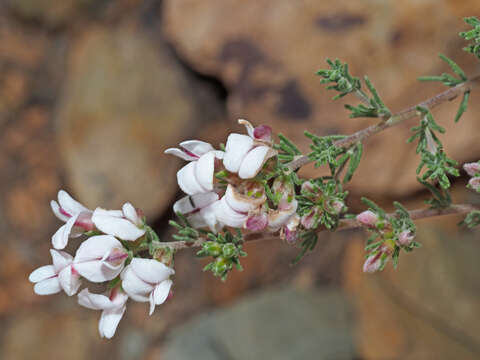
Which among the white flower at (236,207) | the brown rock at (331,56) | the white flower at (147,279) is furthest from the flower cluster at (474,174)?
the brown rock at (331,56)

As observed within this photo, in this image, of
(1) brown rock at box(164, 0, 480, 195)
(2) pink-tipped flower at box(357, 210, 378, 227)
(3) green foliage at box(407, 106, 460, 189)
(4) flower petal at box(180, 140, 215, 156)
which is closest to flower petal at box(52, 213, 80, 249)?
(4) flower petal at box(180, 140, 215, 156)

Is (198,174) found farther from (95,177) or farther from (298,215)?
(95,177)

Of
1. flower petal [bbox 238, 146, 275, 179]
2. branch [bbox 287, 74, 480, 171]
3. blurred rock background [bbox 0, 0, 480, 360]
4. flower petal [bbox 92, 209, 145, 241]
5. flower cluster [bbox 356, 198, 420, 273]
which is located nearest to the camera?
flower petal [bbox 238, 146, 275, 179]

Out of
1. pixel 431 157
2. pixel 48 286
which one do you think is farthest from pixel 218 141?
pixel 48 286

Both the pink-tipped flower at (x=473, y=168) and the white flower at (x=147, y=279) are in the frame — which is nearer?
the white flower at (x=147, y=279)

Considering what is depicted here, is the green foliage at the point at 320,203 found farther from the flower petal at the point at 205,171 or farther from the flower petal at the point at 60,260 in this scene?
the flower petal at the point at 60,260

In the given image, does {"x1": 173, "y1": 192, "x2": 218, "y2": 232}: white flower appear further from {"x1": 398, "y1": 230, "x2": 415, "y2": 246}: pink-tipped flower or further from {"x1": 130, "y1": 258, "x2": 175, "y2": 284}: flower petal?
{"x1": 398, "y1": 230, "x2": 415, "y2": 246}: pink-tipped flower
